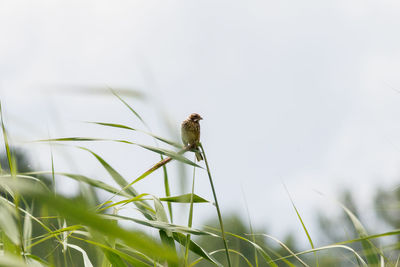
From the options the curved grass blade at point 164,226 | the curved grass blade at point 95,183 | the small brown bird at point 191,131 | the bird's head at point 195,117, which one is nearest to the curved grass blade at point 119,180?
the curved grass blade at point 95,183

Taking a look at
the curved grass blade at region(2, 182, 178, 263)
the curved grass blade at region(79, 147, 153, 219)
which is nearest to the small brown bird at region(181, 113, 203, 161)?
the curved grass blade at region(79, 147, 153, 219)

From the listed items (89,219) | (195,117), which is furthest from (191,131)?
(89,219)

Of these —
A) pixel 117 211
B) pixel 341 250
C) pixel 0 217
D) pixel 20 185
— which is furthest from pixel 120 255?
pixel 341 250

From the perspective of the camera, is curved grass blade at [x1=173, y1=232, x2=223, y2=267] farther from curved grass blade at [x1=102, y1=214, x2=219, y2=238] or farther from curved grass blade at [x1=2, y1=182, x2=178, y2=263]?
curved grass blade at [x1=2, y1=182, x2=178, y2=263]

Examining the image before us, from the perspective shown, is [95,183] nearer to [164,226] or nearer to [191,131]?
[164,226]

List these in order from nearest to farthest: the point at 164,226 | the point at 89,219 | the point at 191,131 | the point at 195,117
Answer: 1. the point at 89,219
2. the point at 164,226
3. the point at 191,131
4. the point at 195,117

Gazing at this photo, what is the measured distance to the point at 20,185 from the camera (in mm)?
560

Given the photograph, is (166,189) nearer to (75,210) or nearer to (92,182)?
(92,182)

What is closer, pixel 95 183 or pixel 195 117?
pixel 95 183

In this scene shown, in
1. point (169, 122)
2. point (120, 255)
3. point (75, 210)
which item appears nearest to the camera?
point (75, 210)

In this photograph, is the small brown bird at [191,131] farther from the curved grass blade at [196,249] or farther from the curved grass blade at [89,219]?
the curved grass blade at [89,219]

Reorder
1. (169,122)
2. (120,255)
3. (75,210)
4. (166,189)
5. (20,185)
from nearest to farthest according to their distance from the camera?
(75,210) → (20,185) → (169,122) → (120,255) → (166,189)

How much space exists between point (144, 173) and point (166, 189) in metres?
0.14

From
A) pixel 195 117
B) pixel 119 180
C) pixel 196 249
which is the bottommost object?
pixel 196 249
